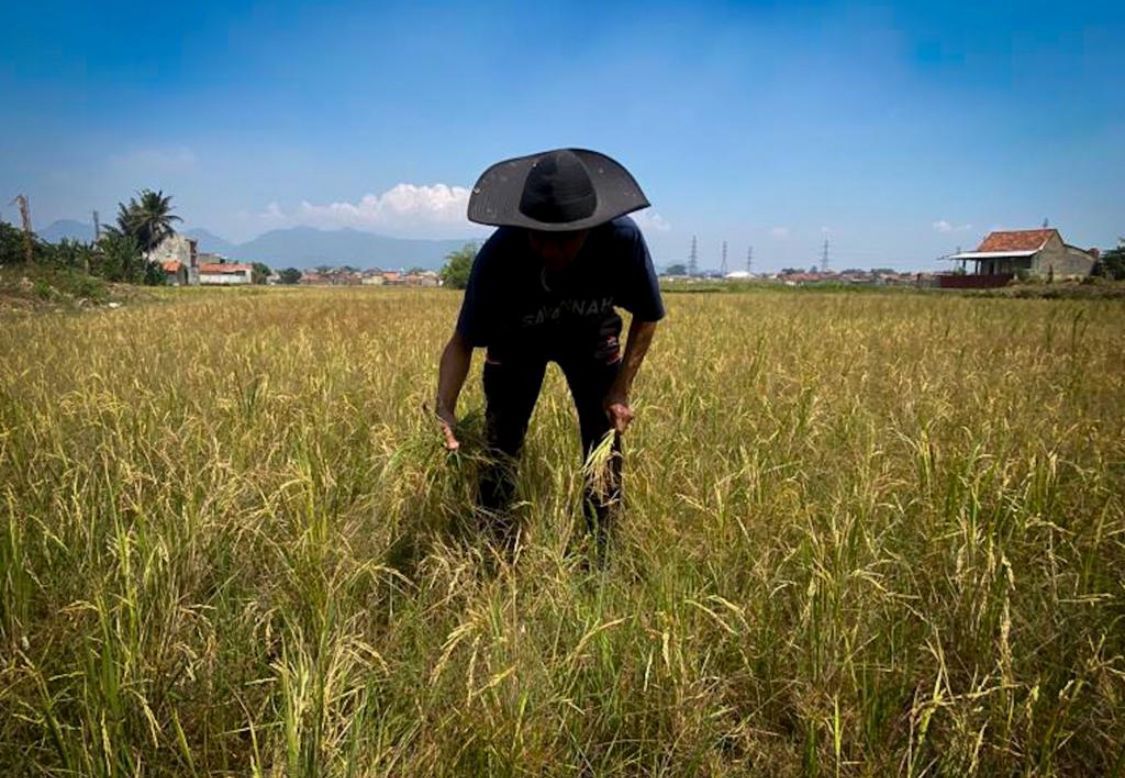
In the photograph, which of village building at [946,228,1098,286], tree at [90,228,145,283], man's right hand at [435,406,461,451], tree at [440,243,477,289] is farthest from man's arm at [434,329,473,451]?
village building at [946,228,1098,286]

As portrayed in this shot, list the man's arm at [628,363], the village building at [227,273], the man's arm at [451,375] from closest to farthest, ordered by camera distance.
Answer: the man's arm at [451,375] → the man's arm at [628,363] → the village building at [227,273]

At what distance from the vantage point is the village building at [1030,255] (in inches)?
1624

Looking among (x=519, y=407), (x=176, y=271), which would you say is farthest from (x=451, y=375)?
(x=176, y=271)

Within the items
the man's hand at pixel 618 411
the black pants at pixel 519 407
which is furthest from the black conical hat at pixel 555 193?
the man's hand at pixel 618 411

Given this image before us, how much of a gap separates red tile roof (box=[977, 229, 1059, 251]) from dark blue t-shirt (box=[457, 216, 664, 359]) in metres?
51.8

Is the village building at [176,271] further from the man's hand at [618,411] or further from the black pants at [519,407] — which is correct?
the man's hand at [618,411]

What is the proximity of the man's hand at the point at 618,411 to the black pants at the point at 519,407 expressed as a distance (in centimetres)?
2

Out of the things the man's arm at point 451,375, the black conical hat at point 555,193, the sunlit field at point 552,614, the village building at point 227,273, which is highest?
the village building at point 227,273

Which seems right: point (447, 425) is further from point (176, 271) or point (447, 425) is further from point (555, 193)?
point (176, 271)

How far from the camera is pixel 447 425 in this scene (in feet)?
6.99

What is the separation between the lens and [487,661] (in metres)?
1.33

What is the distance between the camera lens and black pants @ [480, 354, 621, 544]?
7.71 ft

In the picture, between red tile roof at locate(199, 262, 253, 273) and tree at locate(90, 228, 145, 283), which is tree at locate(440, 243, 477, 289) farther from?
red tile roof at locate(199, 262, 253, 273)

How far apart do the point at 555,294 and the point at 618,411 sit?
0.53 meters
